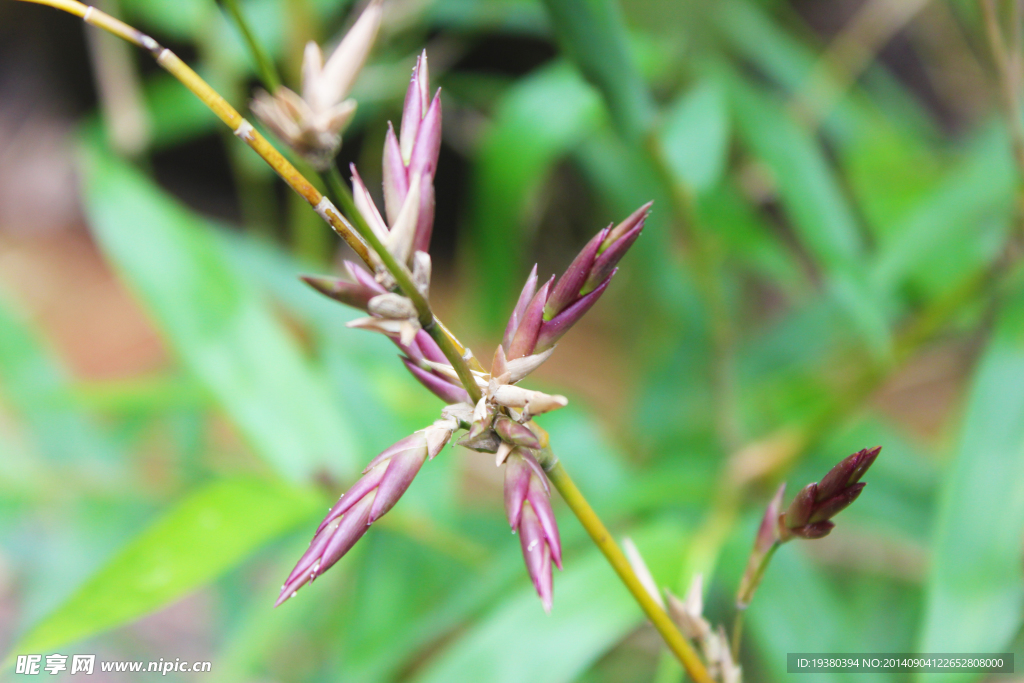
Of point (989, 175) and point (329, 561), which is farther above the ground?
point (989, 175)

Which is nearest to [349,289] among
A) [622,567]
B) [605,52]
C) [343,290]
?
[343,290]

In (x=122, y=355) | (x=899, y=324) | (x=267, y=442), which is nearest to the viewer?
(x=267, y=442)

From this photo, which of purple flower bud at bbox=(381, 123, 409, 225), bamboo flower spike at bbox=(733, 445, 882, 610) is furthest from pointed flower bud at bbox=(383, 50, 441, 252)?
bamboo flower spike at bbox=(733, 445, 882, 610)

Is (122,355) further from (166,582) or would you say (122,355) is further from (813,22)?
(813,22)

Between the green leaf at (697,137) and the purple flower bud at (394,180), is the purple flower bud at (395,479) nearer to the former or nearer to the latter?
the purple flower bud at (394,180)

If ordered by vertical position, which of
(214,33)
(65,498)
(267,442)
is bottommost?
(267,442)

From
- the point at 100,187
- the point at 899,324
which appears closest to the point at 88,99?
the point at 100,187

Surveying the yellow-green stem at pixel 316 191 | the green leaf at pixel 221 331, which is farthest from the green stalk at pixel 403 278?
the green leaf at pixel 221 331

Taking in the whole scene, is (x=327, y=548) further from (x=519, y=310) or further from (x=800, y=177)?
(x=800, y=177)

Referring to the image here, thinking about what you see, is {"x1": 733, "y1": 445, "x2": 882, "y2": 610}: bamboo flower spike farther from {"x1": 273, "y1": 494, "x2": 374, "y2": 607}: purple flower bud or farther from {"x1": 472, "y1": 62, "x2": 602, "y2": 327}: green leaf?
{"x1": 472, "y1": 62, "x2": 602, "y2": 327}: green leaf
